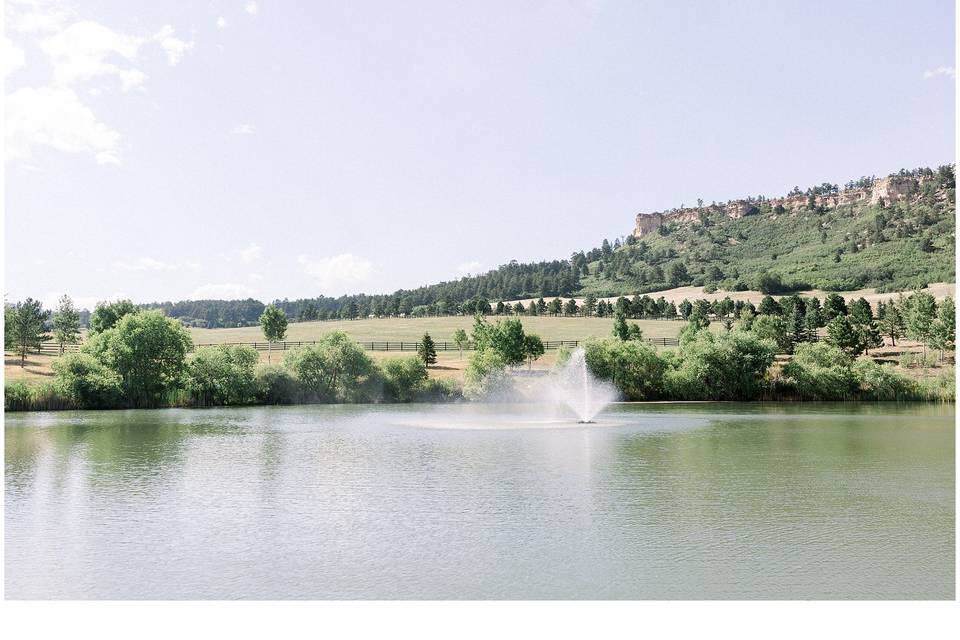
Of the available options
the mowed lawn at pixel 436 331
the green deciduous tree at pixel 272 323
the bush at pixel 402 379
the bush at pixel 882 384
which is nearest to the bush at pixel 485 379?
the bush at pixel 402 379

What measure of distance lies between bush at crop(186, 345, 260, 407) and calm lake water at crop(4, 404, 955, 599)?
23.3m

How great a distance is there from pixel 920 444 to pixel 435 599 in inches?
1155

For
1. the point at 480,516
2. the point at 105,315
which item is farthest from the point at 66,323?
the point at 480,516

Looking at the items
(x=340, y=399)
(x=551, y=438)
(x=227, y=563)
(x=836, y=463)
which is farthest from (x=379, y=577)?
(x=340, y=399)

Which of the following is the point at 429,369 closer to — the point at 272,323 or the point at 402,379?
the point at 402,379

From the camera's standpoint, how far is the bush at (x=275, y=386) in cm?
6675

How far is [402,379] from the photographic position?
7094cm

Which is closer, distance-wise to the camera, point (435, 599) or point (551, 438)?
point (435, 599)

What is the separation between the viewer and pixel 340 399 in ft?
228

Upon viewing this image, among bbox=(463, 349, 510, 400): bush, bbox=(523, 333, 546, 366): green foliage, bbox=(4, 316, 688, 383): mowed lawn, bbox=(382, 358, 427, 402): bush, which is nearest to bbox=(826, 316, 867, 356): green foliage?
bbox=(4, 316, 688, 383): mowed lawn

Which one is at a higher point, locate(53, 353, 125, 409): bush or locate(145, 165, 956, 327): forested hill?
locate(145, 165, 956, 327): forested hill

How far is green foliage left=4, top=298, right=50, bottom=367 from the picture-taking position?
7738 cm

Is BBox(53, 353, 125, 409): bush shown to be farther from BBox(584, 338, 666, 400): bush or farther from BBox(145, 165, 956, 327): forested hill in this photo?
BBox(145, 165, 956, 327): forested hill

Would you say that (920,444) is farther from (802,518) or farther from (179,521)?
(179,521)
